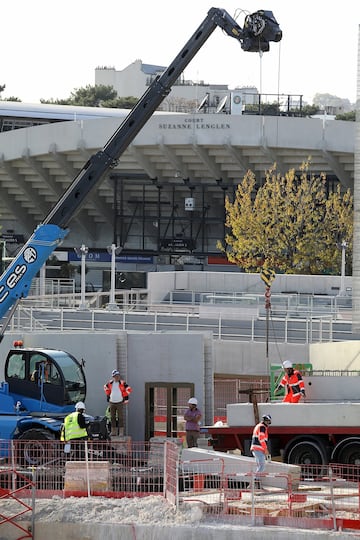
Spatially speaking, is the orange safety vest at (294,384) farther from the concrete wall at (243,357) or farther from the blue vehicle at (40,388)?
the concrete wall at (243,357)

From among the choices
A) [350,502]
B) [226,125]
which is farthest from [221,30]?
[226,125]

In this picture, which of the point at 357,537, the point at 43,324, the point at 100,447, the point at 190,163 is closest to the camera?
the point at 357,537

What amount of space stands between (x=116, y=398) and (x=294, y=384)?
4015mm

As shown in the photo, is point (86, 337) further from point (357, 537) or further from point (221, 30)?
point (357, 537)

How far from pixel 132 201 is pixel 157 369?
206ft

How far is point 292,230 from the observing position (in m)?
70.7

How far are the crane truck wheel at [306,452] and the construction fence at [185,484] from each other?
0.40 m

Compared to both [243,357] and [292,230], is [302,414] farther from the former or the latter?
[292,230]

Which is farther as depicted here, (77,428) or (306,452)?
(306,452)

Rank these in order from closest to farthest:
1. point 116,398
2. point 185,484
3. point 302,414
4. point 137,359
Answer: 1. point 185,484
2. point 302,414
3. point 116,398
4. point 137,359

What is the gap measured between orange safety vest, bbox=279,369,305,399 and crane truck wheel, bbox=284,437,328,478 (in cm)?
92

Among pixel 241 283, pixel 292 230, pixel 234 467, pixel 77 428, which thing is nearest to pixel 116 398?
pixel 77 428

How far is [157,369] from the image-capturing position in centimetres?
2956

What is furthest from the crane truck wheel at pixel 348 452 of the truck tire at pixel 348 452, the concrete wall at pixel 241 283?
the concrete wall at pixel 241 283
